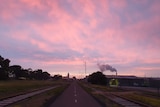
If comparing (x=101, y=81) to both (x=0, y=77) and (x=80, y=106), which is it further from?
(x=80, y=106)

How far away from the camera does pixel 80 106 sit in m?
24.2

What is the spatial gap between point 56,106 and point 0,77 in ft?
505

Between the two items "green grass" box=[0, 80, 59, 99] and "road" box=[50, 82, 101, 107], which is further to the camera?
"green grass" box=[0, 80, 59, 99]

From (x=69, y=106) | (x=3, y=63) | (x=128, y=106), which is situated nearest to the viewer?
(x=69, y=106)

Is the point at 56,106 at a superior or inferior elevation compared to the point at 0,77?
inferior

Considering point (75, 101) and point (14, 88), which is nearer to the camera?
point (75, 101)

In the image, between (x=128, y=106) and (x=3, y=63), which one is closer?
(x=128, y=106)

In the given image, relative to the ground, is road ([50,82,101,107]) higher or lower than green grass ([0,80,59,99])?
lower

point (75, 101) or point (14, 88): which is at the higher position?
point (14, 88)

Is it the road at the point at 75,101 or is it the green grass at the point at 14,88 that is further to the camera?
the green grass at the point at 14,88

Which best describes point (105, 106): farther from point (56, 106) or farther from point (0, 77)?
point (0, 77)

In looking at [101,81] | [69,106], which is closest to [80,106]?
[69,106]

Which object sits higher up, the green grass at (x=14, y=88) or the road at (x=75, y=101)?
the green grass at (x=14, y=88)

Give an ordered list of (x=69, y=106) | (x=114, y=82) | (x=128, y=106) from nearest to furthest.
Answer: (x=69, y=106) → (x=128, y=106) → (x=114, y=82)
